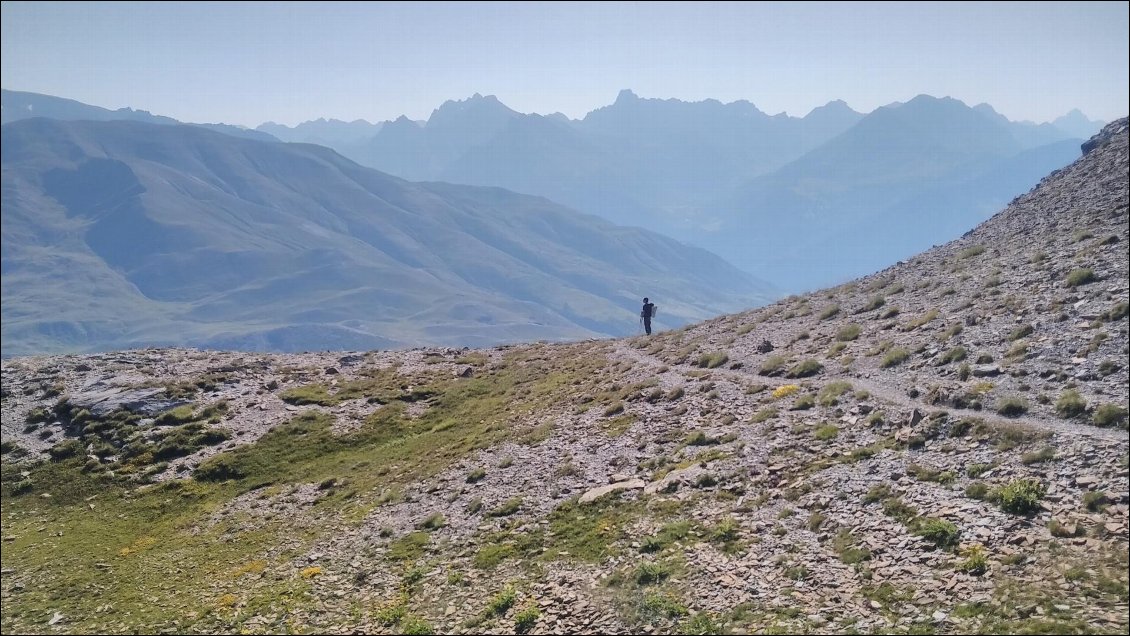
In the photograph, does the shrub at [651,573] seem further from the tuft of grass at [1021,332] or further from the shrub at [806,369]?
the tuft of grass at [1021,332]

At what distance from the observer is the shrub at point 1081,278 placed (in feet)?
111

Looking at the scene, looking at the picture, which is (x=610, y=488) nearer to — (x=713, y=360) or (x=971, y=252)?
(x=713, y=360)

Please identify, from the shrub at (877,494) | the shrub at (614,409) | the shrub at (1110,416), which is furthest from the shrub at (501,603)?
the shrub at (1110,416)

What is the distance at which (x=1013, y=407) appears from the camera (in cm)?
2480

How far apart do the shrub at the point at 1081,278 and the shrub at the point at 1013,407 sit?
13347 mm

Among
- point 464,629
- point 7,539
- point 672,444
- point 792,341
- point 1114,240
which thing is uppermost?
point 1114,240

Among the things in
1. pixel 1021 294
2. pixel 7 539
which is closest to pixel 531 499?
pixel 1021 294

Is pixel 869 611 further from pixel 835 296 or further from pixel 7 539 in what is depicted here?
pixel 7 539

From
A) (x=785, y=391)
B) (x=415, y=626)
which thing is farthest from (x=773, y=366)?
(x=415, y=626)

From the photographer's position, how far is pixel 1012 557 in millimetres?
17156

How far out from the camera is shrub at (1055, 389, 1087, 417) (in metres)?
23.2

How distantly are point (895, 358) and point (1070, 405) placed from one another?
10991 millimetres

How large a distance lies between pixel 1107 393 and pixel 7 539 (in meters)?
54.0

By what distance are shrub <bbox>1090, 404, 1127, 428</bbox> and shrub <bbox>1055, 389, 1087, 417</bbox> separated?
64 centimetres
